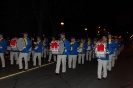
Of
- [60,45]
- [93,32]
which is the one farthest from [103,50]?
[93,32]

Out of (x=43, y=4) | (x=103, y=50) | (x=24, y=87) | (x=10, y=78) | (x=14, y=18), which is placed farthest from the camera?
(x=43, y=4)

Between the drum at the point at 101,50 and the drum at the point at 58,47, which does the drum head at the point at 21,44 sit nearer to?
the drum at the point at 58,47

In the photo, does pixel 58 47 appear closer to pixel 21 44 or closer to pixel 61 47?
pixel 61 47

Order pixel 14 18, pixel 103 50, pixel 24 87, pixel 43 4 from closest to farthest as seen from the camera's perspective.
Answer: pixel 24 87 < pixel 103 50 < pixel 14 18 < pixel 43 4

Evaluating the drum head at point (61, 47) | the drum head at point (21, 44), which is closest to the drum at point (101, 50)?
the drum head at point (61, 47)

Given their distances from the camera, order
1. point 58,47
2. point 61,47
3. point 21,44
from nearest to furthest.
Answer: point 58,47 → point 61,47 → point 21,44

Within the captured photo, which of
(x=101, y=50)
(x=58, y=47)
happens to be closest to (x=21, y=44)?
(x=58, y=47)

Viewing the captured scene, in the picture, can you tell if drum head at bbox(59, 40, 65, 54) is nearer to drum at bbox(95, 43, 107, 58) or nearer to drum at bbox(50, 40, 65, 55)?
drum at bbox(50, 40, 65, 55)

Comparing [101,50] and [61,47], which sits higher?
[61,47]

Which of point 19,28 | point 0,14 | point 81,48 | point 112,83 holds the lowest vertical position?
point 112,83

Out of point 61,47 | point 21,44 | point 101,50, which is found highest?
point 21,44

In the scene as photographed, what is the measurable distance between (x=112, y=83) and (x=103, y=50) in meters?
1.52

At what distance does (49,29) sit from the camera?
44875 millimetres

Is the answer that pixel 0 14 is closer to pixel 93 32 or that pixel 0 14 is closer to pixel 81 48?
pixel 81 48
